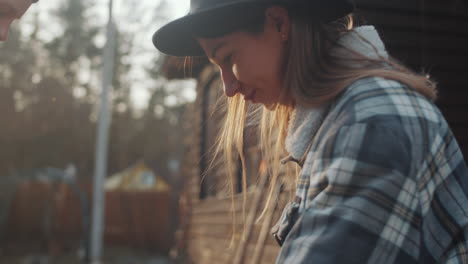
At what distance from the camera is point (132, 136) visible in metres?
32.9

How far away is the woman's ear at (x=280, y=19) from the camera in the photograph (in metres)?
1.36

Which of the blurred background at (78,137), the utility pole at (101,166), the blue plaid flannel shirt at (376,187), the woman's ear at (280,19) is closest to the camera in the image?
the blue plaid flannel shirt at (376,187)

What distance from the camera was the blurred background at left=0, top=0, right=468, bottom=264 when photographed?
4402mm

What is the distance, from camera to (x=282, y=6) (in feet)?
4.43

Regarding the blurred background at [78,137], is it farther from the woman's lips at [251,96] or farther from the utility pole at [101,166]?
the woman's lips at [251,96]

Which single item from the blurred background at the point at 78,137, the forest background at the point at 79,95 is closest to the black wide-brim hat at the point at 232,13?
the blurred background at the point at 78,137

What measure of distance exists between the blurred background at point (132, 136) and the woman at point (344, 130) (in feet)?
1.86

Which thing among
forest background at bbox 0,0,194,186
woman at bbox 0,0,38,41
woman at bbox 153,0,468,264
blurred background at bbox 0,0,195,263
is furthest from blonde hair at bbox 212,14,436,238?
forest background at bbox 0,0,194,186

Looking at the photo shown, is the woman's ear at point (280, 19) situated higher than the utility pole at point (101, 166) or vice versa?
the woman's ear at point (280, 19)

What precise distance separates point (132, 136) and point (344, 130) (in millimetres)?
32341

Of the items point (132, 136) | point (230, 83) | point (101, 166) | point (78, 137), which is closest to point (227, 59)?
point (230, 83)

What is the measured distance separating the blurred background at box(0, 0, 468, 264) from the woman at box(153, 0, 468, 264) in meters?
0.57

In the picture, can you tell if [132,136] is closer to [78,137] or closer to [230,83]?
[78,137]

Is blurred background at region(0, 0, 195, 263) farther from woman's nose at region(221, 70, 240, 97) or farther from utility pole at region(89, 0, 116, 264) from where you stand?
woman's nose at region(221, 70, 240, 97)
